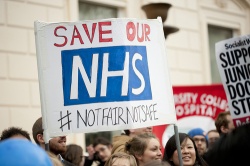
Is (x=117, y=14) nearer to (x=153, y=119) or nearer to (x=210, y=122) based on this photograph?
(x=210, y=122)

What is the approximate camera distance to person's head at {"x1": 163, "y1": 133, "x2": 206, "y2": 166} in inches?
217

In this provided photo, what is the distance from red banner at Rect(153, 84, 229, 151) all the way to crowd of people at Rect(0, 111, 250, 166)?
0.88 metres

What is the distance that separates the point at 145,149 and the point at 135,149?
8cm

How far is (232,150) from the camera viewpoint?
95.3 inches

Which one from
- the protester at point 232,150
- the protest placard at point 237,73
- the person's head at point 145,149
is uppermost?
the protest placard at point 237,73

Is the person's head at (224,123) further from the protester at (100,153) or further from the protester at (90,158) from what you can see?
the protester at (90,158)

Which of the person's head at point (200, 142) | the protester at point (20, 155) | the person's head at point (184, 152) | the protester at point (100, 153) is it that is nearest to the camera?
the protester at point (20, 155)

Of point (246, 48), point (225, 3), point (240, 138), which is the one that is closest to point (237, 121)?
point (246, 48)

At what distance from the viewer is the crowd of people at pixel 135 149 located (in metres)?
1.94

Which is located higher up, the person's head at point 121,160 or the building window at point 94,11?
the building window at point 94,11

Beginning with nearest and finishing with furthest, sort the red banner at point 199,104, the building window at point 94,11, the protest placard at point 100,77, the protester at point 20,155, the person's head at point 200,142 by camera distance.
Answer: the protester at point 20,155 → the protest placard at point 100,77 → the person's head at point 200,142 → the red banner at point 199,104 → the building window at point 94,11

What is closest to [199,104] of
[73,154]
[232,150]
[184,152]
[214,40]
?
[73,154]

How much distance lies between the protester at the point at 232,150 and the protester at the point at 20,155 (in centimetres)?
74

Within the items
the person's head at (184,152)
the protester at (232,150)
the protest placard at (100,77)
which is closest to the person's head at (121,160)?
the protest placard at (100,77)
